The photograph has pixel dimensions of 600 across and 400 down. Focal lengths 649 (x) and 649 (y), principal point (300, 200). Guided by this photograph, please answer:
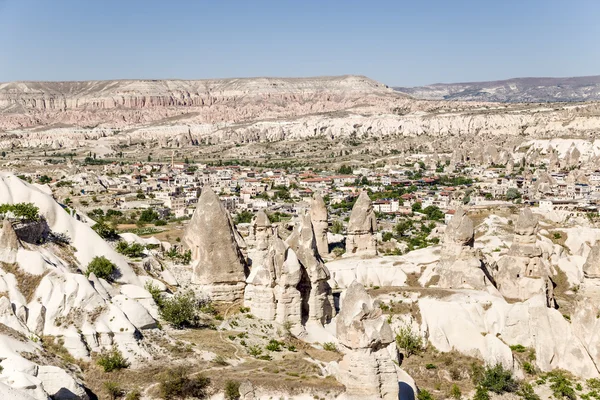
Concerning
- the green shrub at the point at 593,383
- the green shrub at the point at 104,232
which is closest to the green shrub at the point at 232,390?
the green shrub at the point at 593,383

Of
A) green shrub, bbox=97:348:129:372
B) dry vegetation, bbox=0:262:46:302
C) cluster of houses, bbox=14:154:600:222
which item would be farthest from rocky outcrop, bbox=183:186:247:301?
cluster of houses, bbox=14:154:600:222

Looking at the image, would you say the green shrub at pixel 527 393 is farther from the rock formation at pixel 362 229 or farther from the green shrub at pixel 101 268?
the rock formation at pixel 362 229

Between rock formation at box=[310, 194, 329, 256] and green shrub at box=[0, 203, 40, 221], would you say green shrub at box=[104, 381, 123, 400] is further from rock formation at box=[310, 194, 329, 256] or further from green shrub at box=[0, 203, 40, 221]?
rock formation at box=[310, 194, 329, 256]

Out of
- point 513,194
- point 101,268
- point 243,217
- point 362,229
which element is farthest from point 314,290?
point 513,194

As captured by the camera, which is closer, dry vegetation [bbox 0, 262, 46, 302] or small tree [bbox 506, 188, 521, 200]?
dry vegetation [bbox 0, 262, 46, 302]

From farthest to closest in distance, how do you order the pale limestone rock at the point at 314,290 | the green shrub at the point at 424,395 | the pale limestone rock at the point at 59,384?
1. the pale limestone rock at the point at 314,290
2. the green shrub at the point at 424,395
3. the pale limestone rock at the point at 59,384

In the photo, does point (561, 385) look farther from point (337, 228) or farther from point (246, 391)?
point (337, 228)
